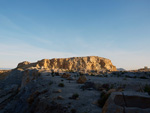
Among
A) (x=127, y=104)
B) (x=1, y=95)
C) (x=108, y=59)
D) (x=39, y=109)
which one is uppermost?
(x=108, y=59)

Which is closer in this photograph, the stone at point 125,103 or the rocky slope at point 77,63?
the stone at point 125,103

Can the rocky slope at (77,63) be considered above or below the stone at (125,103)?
above

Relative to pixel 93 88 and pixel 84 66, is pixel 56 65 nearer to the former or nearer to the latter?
pixel 84 66

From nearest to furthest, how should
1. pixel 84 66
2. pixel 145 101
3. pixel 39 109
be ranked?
pixel 145 101, pixel 39 109, pixel 84 66

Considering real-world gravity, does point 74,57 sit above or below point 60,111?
above

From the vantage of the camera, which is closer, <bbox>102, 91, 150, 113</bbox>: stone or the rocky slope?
<bbox>102, 91, 150, 113</bbox>: stone

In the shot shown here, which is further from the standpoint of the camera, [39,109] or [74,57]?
[74,57]

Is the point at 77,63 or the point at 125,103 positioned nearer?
the point at 125,103

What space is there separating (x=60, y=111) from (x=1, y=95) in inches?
719

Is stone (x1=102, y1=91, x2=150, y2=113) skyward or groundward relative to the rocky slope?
groundward

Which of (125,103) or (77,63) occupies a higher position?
(77,63)

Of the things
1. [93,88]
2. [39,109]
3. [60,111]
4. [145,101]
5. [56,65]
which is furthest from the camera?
[56,65]

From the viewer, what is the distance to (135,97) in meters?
3.84

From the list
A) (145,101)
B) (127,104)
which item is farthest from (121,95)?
(145,101)
